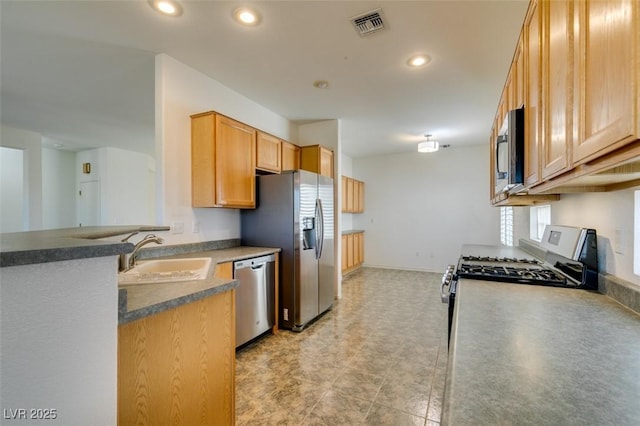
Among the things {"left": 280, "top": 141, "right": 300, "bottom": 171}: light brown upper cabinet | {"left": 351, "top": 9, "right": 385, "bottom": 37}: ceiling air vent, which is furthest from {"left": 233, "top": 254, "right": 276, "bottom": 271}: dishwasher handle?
{"left": 351, "top": 9, "right": 385, "bottom": 37}: ceiling air vent

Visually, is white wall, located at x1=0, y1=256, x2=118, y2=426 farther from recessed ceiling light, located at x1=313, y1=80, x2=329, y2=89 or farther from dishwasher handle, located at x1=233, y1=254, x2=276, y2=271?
recessed ceiling light, located at x1=313, y1=80, x2=329, y2=89

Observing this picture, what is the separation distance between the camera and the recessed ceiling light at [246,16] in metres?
1.93

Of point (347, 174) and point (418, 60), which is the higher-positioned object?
point (418, 60)

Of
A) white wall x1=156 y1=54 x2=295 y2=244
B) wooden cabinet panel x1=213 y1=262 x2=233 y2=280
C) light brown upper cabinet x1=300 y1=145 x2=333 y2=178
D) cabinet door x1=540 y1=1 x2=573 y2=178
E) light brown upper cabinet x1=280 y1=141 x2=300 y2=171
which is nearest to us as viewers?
cabinet door x1=540 y1=1 x2=573 y2=178

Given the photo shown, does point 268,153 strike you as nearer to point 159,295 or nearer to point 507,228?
point 159,295

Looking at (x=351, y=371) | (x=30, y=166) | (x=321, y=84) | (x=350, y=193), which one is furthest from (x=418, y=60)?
(x=30, y=166)

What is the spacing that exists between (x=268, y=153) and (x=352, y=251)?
3.32 meters

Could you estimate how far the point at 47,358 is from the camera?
2.37 feet

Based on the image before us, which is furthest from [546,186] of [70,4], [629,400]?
[70,4]

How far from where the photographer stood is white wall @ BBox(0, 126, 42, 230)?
439 cm

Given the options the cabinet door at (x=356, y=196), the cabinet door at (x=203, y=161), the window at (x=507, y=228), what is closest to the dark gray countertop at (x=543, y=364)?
the cabinet door at (x=203, y=161)

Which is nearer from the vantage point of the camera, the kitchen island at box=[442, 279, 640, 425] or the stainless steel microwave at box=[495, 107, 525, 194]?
the kitchen island at box=[442, 279, 640, 425]

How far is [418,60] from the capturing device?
2.59 metres

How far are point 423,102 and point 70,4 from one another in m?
3.43
